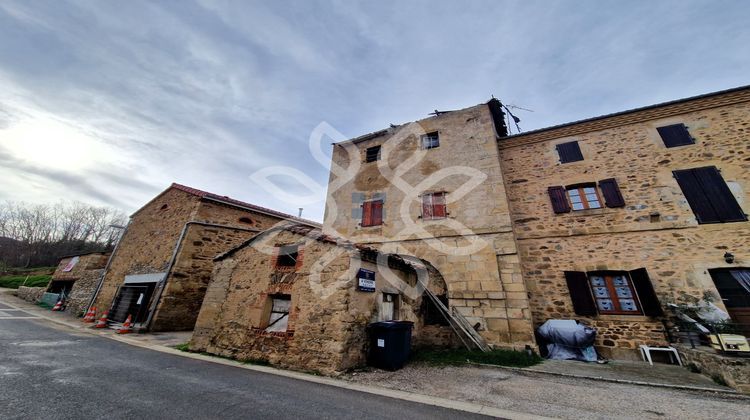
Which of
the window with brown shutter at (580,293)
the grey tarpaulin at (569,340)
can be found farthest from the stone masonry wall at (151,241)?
the window with brown shutter at (580,293)

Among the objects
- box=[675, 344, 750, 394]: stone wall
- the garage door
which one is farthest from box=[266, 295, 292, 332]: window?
box=[675, 344, 750, 394]: stone wall

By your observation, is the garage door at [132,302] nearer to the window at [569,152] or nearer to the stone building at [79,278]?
the stone building at [79,278]

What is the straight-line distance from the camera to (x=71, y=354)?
5.63 metres

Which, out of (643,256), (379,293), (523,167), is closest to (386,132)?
(523,167)

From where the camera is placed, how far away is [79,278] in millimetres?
14672

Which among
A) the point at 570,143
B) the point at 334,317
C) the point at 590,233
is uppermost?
the point at 570,143

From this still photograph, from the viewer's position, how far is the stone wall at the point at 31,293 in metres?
17.4

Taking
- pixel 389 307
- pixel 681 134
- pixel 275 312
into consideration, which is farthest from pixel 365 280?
pixel 681 134

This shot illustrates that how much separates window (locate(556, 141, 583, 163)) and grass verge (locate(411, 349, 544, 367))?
6921 mm

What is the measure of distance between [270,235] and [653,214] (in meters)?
11.4

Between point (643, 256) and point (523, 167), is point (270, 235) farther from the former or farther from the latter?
point (643, 256)

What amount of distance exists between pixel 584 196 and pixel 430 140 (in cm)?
598

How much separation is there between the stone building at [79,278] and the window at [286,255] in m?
14.2

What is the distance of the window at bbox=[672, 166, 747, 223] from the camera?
286 inches
